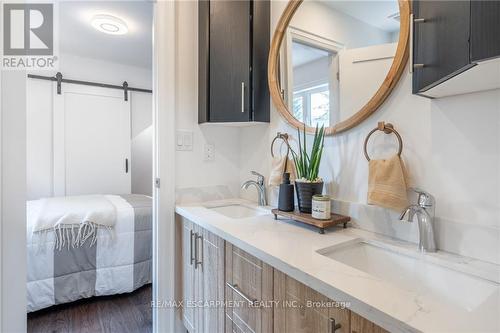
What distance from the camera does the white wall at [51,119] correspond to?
10.6 ft

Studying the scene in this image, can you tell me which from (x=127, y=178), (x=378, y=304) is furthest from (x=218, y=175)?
(x=127, y=178)

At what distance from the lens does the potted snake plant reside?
117 centimetres

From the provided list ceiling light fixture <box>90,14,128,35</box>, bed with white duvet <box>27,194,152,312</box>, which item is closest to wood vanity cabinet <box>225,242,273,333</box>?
bed with white duvet <box>27,194,152,312</box>

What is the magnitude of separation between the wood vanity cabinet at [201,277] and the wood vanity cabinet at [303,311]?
0.37m

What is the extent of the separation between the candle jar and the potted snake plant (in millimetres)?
74

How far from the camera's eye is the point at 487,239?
778 mm

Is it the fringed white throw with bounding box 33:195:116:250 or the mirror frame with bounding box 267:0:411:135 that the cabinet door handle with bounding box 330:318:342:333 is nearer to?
the mirror frame with bounding box 267:0:411:135

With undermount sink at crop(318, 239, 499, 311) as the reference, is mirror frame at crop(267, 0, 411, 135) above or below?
above

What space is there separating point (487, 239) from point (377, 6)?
0.89 m

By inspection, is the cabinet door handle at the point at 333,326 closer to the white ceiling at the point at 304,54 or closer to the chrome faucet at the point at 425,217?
the chrome faucet at the point at 425,217

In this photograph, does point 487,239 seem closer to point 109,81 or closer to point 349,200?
point 349,200

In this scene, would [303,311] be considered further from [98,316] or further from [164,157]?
[98,316]

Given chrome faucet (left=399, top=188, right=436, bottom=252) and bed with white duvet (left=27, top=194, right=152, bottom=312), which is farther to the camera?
bed with white duvet (left=27, top=194, right=152, bottom=312)

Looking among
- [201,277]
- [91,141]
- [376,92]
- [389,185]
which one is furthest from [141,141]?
[389,185]
